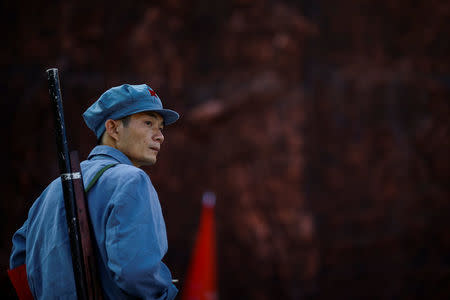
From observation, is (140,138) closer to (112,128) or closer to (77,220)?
(112,128)

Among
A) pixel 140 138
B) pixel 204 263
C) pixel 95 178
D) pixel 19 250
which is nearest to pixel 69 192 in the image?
pixel 95 178

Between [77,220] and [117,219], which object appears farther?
[77,220]

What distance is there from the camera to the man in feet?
4.81

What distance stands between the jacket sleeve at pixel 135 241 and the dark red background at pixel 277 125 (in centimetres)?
605

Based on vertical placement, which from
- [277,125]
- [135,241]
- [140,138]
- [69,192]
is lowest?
[277,125]

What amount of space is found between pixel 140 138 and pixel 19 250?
2.01 feet

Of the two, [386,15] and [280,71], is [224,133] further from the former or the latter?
[386,15]

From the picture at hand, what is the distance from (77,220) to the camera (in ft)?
5.22

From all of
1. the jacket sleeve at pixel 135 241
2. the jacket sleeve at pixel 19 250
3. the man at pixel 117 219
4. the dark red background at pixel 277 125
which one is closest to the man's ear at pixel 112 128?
the man at pixel 117 219

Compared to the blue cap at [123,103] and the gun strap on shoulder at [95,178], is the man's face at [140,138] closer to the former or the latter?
the blue cap at [123,103]

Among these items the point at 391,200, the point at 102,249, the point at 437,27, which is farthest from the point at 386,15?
the point at 102,249

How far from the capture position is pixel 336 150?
28.9 ft

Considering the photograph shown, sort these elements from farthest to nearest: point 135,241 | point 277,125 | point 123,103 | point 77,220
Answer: point 277,125 → point 123,103 → point 77,220 → point 135,241

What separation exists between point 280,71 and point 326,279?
3.51 m
